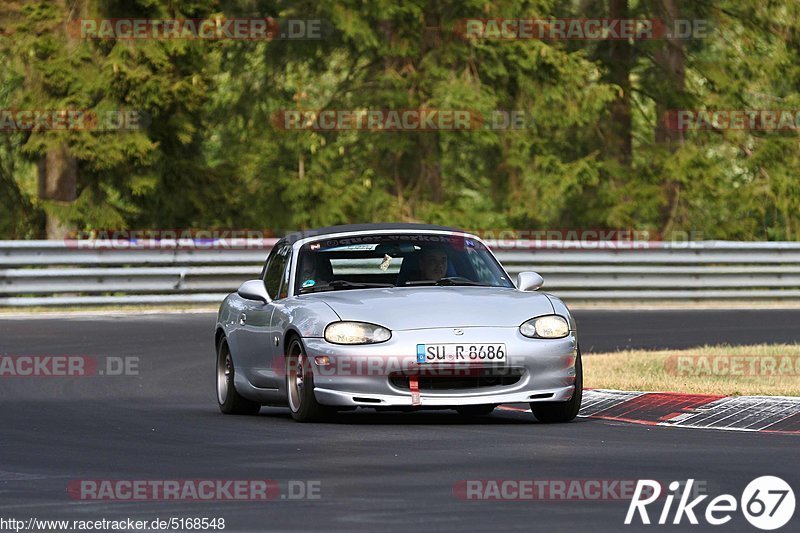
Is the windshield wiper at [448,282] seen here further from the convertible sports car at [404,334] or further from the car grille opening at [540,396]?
the car grille opening at [540,396]

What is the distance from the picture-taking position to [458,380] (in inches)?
480

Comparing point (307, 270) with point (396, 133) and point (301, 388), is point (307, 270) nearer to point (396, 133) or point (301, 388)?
point (301, 388)

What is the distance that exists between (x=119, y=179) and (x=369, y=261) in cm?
1955

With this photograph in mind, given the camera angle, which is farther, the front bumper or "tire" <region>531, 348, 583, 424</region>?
"tire" <region>531, 348, 583, 424</region>

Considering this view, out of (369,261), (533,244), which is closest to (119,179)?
(533,244)

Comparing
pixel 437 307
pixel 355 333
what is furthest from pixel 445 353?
pixel 355 333

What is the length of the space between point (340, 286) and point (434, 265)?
737 mm

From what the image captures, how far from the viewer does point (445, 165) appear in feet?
138
